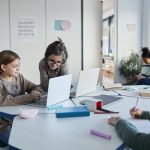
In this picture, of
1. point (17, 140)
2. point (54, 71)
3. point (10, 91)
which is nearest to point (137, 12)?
point (54, 71)

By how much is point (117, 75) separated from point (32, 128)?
397cm

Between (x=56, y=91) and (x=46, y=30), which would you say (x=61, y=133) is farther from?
(x=46, y=30)

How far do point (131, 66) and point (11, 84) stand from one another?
328cm

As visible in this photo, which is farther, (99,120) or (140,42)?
(140,42)

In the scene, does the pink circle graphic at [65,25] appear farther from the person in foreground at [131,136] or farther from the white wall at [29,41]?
the person in foreground at [131,136]

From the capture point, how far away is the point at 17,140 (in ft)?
A: 4.22

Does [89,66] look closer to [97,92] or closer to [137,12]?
[137,12]

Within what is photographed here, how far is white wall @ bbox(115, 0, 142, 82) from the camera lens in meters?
5.05

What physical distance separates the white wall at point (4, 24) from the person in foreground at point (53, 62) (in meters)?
1.87

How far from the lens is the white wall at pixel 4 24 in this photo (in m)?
4.17

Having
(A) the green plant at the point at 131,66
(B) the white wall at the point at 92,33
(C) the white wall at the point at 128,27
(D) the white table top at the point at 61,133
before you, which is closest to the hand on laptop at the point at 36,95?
(D) the white table top at the point at 61,133

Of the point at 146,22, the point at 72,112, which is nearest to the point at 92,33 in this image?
the point at 146,22

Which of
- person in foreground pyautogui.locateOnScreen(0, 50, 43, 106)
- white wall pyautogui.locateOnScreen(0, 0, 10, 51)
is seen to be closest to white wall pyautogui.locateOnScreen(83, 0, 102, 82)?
white wall pyautogui.locateOnScreen(0, 0, 10, 51)

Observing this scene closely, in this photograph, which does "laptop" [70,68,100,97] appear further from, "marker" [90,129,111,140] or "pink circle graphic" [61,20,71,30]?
"pink circle graphic" [61,20,71,30]
